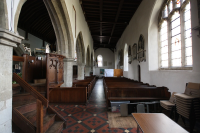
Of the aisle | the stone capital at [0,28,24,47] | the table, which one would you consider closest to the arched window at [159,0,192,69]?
the table

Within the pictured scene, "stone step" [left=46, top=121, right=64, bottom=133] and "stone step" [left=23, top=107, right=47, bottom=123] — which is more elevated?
"stone step" [left=23, top=107, right=47, bottom=123]

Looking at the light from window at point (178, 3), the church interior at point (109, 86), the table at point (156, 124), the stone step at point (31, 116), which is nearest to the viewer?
the table at point (156, 124)

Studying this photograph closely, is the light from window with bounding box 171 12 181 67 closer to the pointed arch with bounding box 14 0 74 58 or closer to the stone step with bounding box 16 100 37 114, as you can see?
the pointed arch with bounding box 14 0 74 58

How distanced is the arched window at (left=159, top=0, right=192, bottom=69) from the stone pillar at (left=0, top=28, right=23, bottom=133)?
172 inches

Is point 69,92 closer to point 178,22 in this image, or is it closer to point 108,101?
point 108,101

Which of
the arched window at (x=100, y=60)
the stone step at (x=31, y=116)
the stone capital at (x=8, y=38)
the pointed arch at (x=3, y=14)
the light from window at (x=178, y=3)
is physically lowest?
the stone step at (x=31, y=116)

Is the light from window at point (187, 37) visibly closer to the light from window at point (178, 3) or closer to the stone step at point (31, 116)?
the light from window at point (178, 3)

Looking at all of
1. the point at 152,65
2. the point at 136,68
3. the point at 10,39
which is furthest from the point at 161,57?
the point at 10,39

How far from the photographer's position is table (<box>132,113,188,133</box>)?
140 cm

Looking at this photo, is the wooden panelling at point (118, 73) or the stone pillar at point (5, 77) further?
the wooden panelling at point (118, 73)

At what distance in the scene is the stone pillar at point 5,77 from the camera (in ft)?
4.75

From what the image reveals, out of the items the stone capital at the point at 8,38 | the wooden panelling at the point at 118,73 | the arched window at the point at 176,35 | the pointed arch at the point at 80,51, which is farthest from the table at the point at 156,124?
the wooden panelling at the point at 118,73

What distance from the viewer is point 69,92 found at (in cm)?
428

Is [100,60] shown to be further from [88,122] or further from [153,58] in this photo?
[88,122]
